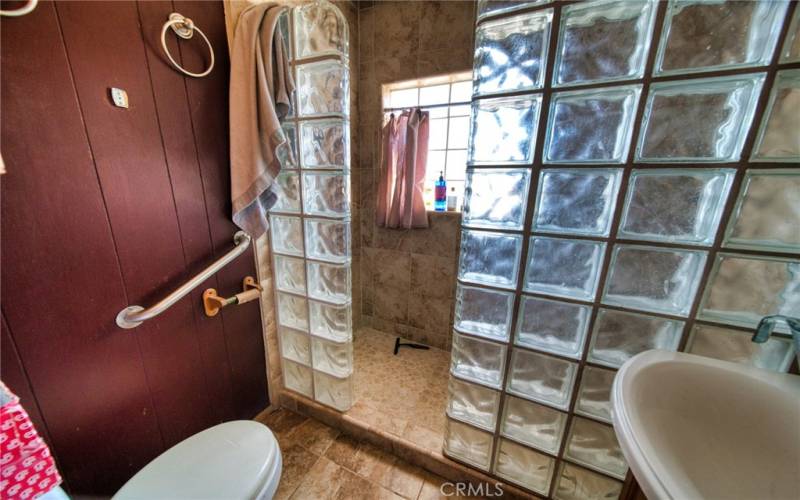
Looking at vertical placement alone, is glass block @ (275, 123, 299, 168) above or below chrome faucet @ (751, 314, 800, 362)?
above

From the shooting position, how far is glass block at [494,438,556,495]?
92cm

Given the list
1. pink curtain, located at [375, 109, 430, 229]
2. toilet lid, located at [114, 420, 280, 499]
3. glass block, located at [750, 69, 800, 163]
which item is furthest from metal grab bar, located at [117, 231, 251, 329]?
glass block, located at [750, 69, 800, 163]

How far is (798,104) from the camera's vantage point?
1.74 feet

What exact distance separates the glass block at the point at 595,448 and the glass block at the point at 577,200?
62 centimetres

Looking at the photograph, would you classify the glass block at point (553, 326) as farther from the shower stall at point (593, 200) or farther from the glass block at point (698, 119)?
the glass block at point (698, 119)

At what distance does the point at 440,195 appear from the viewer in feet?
5.74

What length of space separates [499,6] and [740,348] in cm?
108

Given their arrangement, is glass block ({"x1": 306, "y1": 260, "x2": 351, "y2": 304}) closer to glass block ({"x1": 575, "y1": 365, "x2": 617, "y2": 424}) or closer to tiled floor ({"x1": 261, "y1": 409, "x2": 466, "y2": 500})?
tiled floor ({"x1": 261, "y1": 409, "x2": 466, "y2": 500})

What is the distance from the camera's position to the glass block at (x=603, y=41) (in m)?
0.61

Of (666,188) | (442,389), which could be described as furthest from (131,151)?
(442,389)

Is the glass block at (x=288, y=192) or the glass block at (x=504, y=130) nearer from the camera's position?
the glass block at (x=504, y=130)

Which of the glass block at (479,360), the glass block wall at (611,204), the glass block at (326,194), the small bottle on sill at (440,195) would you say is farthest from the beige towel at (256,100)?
the small bottle on sill at (440,195)

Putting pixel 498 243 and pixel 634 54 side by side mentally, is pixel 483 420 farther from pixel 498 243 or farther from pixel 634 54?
pixel 634 54

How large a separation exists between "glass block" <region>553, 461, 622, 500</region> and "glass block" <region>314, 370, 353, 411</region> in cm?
90
